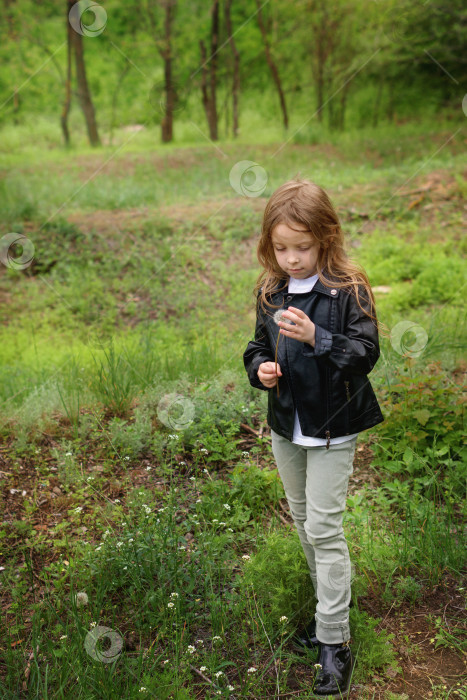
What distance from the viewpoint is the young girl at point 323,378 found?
75.0 inches

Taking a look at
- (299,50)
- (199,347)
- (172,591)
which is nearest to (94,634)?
(172,591)

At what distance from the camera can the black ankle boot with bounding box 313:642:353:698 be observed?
1964 millimetres

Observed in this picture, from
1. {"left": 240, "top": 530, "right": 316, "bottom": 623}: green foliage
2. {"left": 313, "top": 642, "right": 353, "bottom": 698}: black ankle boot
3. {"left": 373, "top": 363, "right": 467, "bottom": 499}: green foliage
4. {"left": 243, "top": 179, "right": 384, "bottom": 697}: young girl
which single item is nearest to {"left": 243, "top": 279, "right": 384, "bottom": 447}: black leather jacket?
{"left": 243, "top": 179, "right": 384, "bottom": 697}: young girl

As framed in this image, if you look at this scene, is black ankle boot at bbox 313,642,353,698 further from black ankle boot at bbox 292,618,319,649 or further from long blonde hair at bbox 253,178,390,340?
long blonde hair at bbox 253,178,390,340

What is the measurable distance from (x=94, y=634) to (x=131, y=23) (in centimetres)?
1850

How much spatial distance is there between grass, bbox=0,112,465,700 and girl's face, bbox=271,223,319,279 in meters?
1.10

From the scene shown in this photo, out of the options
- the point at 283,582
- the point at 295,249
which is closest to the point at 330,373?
the point at 295,249

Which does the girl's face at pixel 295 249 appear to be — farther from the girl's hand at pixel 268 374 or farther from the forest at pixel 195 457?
the forest at pixel 195 457

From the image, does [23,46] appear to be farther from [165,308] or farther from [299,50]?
[165,308]

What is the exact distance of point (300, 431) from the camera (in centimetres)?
199

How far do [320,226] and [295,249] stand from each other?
11 cm

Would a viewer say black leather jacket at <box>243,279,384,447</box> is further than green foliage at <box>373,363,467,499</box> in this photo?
No

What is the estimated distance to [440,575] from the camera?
2.40 m

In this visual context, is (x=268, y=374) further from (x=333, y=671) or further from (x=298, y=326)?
(x=333, y=671)
